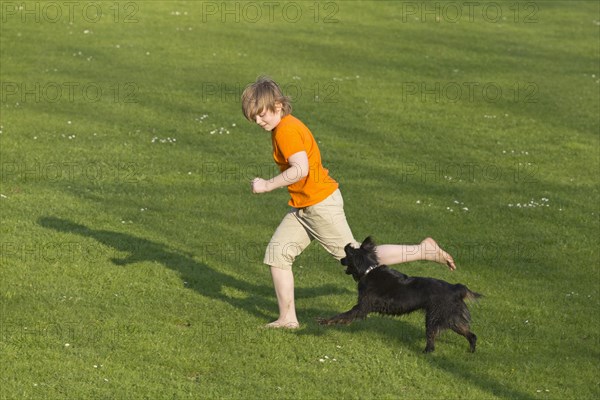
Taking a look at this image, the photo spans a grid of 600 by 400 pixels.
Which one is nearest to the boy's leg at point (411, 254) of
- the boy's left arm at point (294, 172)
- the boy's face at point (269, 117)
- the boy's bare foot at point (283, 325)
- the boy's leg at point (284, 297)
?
the boy's leg at point (284, 297)

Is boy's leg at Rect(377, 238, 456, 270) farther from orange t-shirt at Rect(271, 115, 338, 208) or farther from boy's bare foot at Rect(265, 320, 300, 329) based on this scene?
boy's bare foot at Rect(265, 320, 300, 329)

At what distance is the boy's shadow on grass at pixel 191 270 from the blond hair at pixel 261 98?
218cm

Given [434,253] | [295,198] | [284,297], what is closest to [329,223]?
[295,198]

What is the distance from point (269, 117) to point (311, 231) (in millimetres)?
1158

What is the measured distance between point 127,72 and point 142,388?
14.3 meters

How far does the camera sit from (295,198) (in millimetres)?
9055

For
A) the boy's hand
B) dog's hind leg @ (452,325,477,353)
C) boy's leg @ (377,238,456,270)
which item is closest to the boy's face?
the boy's hand

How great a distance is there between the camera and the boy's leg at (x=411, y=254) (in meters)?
9.19

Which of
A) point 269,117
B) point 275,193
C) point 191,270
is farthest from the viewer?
point 275,193

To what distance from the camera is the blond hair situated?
8.56 metres

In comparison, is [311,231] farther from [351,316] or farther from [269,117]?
[269,117]

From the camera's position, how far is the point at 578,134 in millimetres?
18641

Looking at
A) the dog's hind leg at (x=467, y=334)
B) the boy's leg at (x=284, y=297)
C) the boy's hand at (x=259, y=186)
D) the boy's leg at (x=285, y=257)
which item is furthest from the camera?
the boy's leg at (x=284, y=297)

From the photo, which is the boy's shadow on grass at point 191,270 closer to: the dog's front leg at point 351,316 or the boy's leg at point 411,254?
the dog's front leg at point 351,316
